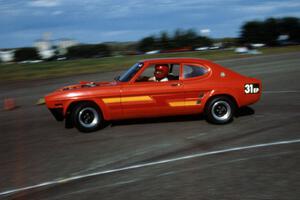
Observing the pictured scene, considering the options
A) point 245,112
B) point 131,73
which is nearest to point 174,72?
point 131,73

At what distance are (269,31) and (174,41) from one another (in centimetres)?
1875

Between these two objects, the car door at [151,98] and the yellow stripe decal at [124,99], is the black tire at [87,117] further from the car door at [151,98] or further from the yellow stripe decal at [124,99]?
the car door at [151,98]

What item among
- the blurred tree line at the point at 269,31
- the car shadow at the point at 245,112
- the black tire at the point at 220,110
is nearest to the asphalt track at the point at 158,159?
the car shadow at the point at 245,112

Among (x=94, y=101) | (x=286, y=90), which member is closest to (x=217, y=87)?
(x=94, y=101)

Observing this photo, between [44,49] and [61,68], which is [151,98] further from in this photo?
[44,49]

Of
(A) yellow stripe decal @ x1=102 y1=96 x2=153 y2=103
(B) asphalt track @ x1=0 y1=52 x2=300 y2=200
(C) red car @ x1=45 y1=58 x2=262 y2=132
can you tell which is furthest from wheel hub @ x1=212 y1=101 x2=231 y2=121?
(A) yellow stripe decal @ x1=102 y1=96 x2=153 y2=103

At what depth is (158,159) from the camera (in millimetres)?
6703

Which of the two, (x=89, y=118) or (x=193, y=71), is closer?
(x=89, y=118)

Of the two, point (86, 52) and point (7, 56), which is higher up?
point (7, 56)

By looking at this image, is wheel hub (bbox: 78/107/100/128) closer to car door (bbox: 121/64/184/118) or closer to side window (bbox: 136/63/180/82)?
car door (bbox: 121/64/184/118)

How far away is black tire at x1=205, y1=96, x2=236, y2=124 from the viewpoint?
9273mm

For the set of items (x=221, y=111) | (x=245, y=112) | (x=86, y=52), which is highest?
(x=86, y=52)

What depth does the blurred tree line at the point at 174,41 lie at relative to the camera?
6962 cm

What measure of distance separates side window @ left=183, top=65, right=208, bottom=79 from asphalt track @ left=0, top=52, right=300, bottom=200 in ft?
3.46
